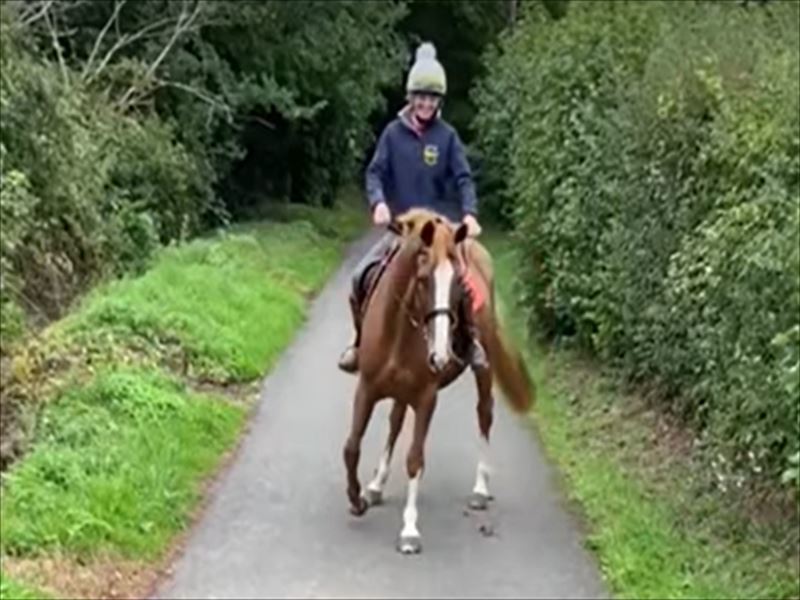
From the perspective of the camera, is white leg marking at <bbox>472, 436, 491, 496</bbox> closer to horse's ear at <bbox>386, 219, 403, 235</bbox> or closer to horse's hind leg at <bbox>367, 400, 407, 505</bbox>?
horse's hind leg at <bbox>367, 400, 407, 505</bbox>

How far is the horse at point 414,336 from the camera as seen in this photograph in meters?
→ 9.42

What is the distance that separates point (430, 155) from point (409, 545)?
8.24 ft

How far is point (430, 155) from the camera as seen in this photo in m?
10.6

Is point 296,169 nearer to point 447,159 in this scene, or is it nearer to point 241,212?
point 241,212

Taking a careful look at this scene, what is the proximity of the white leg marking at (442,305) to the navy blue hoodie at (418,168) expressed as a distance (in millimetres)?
1216

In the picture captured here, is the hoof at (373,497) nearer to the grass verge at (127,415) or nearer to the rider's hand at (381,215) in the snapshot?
the grass verge at (127,415)

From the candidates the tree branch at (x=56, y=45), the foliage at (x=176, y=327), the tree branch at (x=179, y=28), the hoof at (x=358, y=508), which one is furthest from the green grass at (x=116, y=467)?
the tree branch at (x=179, y=28)

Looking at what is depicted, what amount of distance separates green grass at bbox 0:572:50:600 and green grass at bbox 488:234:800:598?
296 centimetres

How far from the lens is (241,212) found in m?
32.5

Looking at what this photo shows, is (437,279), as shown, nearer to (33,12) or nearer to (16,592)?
(16,592)

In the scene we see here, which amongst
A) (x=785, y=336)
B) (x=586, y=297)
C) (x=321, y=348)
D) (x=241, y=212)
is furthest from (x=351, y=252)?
(x=785, y=336)

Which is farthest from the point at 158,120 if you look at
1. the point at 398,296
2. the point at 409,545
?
the point at 409,545

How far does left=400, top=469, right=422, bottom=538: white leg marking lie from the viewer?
976cm

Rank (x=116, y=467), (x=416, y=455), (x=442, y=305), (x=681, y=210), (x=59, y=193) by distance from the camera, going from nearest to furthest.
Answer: (x=442, y=305) → (x=416, y=455) → (x=116, y=467) → (x=681, y=210) → (x=59, y=193)
